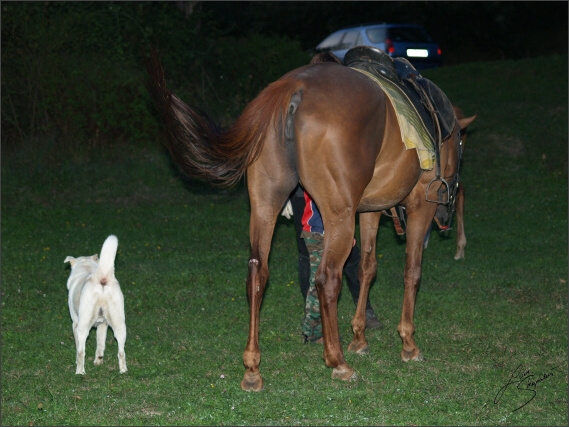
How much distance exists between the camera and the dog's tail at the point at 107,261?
607cm

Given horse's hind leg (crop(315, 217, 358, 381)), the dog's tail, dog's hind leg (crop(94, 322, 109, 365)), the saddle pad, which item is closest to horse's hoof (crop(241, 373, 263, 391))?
horse's hind leg (crop(315, 217, 358, 381))

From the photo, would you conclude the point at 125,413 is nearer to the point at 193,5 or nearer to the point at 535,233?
the point at 535,233

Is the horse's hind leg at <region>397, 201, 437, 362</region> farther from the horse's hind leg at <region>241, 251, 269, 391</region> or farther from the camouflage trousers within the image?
the horse's hind leg at <region>241, 251, 269, 391</region>

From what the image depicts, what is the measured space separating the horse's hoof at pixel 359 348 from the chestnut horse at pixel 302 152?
2.90 ft

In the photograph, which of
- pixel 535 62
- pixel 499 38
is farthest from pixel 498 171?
pixel 499 38

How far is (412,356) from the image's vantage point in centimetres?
673

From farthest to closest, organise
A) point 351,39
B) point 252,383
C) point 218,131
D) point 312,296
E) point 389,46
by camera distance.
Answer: point 351,39 < point 389,46 < point 312,296 < point 218,131 < point 252,383

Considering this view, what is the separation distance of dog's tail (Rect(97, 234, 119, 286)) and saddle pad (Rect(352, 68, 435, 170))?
7.54 feet

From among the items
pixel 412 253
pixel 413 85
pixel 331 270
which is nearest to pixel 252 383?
pixel 331 270

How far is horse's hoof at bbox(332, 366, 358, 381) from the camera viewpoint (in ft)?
19.7

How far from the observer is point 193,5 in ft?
61.0

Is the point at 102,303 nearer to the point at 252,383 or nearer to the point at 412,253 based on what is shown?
the point at 252,383

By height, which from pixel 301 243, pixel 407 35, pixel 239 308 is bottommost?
pixel 407 35

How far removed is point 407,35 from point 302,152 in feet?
62.3
